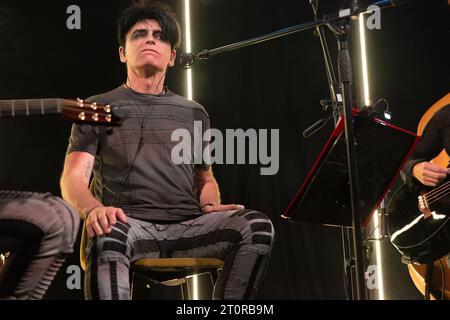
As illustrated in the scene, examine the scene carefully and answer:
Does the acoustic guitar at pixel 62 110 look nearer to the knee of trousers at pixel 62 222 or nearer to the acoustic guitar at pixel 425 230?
the knee of trousers at pixel 62 222

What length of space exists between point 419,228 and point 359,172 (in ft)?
2.78

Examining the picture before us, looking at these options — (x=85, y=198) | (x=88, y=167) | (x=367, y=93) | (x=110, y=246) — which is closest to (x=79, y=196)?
(x=85, y=198)

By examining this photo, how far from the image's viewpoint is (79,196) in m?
2.16

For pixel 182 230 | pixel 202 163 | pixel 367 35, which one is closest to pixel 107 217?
pixel 182 230

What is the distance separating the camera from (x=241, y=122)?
3590mm

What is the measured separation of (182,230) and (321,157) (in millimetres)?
601

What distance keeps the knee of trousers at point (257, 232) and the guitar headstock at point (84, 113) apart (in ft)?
2.05

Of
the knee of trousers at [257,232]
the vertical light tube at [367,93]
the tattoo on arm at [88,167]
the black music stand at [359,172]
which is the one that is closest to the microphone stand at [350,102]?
the black music stand at [359,172]

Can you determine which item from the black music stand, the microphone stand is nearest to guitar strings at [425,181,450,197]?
the black music stand

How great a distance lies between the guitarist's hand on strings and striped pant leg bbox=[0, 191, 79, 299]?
186 cm

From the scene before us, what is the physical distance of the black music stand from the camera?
2182 millimetres

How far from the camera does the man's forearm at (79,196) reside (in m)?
2.10

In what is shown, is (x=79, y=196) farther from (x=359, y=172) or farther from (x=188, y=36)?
(x=188, y=36)
